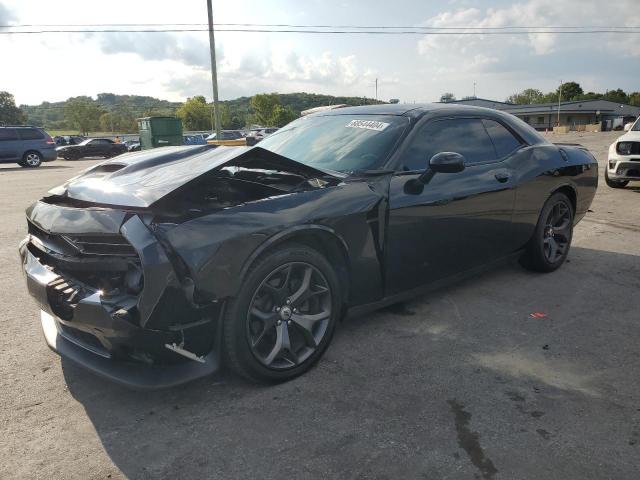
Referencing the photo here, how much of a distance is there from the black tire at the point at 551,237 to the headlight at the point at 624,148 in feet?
19.2

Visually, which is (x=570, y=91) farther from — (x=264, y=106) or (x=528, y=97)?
(x=264, y=106)

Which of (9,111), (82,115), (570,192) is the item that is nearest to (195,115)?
(82,115)

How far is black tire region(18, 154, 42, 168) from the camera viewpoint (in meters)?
20.5

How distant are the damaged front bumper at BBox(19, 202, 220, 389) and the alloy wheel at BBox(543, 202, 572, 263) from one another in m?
3.51

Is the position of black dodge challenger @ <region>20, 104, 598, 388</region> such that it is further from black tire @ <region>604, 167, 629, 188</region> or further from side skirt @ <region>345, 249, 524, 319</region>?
black tire @ <region>604, 167, 629, 188</region>

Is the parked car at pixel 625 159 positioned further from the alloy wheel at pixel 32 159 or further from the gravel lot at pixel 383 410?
the alloy wheel at pixel 32 159

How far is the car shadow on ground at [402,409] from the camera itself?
212cm

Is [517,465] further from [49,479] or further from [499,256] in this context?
[499,256]

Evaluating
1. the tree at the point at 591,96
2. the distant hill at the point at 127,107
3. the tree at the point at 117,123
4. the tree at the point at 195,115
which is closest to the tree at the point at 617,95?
the tree at the point at 591,96

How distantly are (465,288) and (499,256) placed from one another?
404 mm

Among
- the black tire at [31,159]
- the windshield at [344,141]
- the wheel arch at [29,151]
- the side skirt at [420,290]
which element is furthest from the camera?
the black tire at [31,159]

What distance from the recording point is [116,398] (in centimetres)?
265

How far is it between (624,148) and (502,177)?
23.6 feet

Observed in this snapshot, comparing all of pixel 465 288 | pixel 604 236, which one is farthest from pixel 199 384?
pixel 604 236
